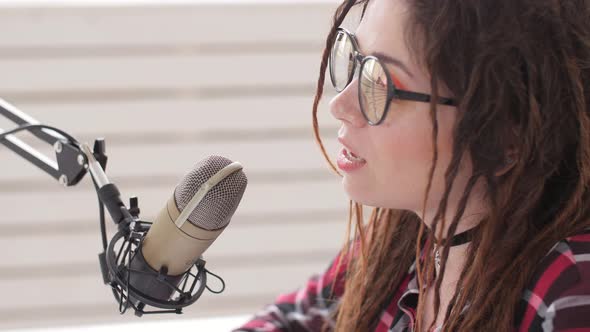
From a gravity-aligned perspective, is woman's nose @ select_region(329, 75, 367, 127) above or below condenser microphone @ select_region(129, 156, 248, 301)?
above

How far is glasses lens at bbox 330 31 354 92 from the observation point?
1.30 m

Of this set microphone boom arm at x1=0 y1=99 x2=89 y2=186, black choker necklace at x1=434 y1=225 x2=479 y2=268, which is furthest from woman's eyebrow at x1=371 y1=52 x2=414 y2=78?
microphone boom arm at x1=0 y1=99 x2=89 y2=186

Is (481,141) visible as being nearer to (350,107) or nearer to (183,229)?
(350,107)

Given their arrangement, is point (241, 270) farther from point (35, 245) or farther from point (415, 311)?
point (415, 311)

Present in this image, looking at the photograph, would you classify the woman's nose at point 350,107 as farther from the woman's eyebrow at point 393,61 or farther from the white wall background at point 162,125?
the white wall background at point 162,125

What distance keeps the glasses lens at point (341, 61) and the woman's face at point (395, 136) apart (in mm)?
20

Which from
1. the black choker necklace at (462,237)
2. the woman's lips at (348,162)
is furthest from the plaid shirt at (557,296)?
the woman's lips at (348,162)

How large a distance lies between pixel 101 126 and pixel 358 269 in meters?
1.68

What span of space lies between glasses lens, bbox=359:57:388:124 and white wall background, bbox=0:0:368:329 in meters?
1.78

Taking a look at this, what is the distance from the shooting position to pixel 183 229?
1.08 meters

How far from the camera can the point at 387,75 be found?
1.23m

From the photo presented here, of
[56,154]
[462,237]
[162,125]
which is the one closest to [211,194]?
[56,154]

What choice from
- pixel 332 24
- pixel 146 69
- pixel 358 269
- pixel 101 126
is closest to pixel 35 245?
pixel 101 126

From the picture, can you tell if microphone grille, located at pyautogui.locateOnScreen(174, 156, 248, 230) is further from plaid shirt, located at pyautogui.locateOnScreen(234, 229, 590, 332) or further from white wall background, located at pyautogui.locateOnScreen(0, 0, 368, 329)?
white wall background, located at pyautogui.locateOnScreen(0, 0, 368, 329)
